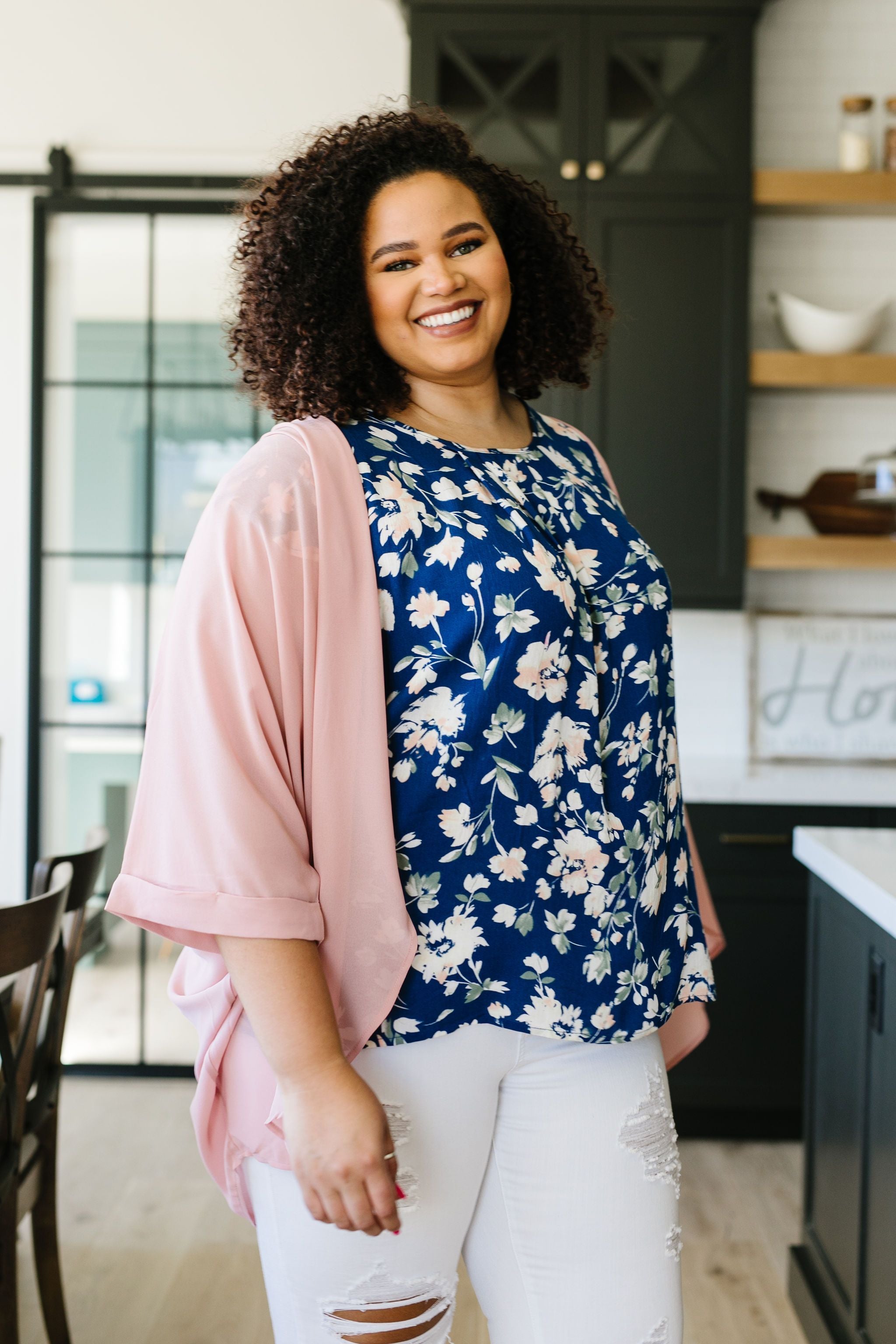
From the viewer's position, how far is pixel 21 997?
174 centimetres

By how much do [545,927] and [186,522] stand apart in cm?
263

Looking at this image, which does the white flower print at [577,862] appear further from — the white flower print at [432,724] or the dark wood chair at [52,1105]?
the dark wood chair at [52,1105]

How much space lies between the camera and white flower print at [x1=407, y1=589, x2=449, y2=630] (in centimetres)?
99

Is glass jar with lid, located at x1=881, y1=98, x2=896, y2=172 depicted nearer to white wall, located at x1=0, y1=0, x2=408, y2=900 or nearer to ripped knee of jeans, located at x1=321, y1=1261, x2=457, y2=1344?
white wall, located at x1=0, y1=0, x2=408, y2=900

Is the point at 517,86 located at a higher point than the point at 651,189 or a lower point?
higher

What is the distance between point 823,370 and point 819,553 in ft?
1.64

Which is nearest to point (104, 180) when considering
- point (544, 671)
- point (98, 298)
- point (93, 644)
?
point (98, 298)

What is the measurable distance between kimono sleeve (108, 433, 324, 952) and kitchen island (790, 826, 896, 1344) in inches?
38.8

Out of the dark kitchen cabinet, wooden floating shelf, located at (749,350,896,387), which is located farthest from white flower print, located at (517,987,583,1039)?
wooden floating shelf, located at (749,350,896,387)

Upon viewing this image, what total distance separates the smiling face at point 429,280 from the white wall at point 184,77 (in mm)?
2398

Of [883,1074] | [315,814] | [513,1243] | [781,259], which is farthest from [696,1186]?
[781,259]

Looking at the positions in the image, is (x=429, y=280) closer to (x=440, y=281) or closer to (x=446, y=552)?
(x=440, y=281)

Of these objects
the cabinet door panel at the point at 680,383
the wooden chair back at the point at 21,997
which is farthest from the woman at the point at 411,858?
the cabinet door panel at the point at 680,383

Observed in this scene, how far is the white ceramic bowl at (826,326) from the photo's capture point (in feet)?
10.4
